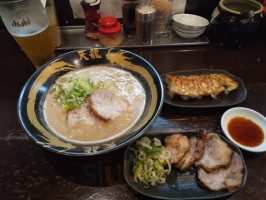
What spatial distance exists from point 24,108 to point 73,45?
1.27 m

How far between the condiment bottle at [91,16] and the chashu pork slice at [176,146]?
5.43ft

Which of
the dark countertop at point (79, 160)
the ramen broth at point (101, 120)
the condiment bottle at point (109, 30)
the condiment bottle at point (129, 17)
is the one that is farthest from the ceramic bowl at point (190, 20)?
the ramen broth at point (101, 120)

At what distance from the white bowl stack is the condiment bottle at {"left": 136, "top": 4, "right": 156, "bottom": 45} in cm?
36

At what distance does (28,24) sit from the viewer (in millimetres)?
1616

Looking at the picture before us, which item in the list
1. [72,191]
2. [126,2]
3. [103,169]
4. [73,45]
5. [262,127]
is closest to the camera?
[72,191]

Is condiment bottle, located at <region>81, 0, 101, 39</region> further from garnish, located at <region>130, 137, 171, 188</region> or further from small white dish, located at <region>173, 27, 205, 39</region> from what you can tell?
garnish, located at <region>130, 137, 171, 188</region>

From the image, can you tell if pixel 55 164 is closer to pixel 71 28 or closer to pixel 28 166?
pixel 28 166

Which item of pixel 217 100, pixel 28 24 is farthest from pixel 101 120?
pixel 217 100

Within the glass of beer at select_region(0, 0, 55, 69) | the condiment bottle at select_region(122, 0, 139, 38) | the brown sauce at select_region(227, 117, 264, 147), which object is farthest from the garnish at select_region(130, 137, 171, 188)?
the condiment bottle at select_region(122, 0, 139, 38)

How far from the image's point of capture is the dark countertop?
1303mm

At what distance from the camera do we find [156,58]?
7.55 ft

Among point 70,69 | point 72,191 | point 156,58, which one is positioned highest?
point 70,69

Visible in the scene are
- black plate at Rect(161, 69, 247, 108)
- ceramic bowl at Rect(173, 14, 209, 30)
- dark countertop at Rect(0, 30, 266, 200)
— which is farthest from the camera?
ceramic bowl at Rect(173, 14, 209, 30)

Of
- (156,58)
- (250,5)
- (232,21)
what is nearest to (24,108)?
(156,58)
